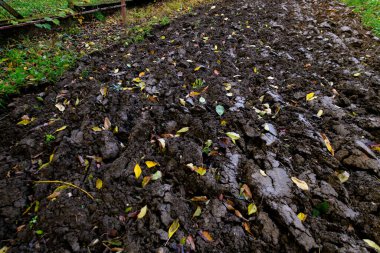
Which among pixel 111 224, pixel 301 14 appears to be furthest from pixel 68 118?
pixel 301 14

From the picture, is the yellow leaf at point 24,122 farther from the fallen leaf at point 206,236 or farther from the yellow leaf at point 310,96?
the yellow leaf at point 310,96

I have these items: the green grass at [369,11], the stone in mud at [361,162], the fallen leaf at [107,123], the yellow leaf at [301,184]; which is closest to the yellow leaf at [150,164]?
the fallen leaf at [107,123]

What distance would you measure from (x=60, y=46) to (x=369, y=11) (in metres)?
6.29

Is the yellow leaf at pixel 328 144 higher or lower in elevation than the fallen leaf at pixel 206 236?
higher

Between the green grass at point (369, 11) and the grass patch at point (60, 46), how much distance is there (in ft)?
13.1

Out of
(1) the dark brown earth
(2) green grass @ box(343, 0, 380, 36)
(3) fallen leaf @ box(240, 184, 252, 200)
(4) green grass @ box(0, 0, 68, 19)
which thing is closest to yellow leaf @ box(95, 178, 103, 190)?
(1) the dark brown earth

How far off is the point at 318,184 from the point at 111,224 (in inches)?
61.3

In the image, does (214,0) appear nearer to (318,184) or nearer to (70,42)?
(70,42)

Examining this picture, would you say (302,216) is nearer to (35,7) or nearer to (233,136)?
(233,136)

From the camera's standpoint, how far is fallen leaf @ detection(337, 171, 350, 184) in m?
1.80

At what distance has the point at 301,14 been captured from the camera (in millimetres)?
5176

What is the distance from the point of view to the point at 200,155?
1926 mm

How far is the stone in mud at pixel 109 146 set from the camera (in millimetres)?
1962

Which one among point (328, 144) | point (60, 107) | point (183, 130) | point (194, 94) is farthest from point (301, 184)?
point (60, 107)
